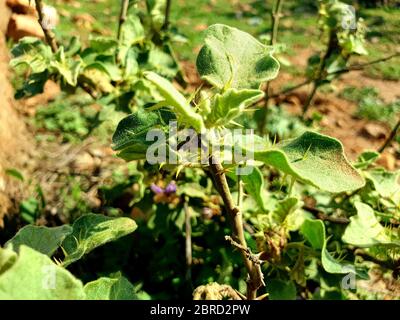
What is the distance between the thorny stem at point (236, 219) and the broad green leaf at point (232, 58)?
0.52 feet

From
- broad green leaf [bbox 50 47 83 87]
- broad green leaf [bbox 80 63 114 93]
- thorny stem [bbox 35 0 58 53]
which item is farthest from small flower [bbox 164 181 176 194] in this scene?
thorny stem [bbox 35 0 58 53]

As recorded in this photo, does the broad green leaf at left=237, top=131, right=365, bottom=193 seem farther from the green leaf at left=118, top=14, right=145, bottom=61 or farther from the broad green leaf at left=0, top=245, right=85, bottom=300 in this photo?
the green leaf at left=118, top=14, right=145, bottom=61

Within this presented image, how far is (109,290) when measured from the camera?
83 centimetres

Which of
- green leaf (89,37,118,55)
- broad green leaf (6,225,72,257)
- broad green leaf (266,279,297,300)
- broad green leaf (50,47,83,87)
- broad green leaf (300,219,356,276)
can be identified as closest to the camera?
broad green leaf (6,225,72,257)

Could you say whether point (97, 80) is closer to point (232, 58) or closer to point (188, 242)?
point (188, 242)

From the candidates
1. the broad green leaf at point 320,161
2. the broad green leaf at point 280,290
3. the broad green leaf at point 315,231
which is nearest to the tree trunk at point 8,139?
the broad green leaf at point 280,290

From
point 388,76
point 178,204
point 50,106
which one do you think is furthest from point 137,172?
point 388,76

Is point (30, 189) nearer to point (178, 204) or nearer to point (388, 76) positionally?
point (178, 204)

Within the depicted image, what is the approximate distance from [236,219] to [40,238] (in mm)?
360

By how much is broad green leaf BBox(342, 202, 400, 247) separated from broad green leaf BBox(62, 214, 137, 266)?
532 mm

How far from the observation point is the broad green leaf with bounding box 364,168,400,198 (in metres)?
1.43
